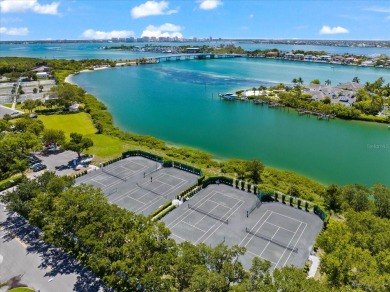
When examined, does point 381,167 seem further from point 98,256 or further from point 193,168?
point 98,256

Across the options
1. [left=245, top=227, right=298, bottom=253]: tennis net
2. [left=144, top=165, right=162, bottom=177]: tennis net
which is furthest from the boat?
[left=245, top=227, right=298, bottom=253]: tennis net

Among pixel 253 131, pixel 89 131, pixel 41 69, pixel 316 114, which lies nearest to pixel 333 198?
pixel 253 131

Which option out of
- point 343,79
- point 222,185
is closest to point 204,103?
point 222,185

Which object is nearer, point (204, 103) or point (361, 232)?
point (361, 232)

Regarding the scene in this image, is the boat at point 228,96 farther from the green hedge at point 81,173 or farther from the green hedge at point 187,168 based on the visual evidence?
the green hedge at point 81,173

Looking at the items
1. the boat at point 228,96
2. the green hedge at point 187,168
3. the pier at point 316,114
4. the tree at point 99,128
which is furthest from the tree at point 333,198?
the boat at point 228,96
